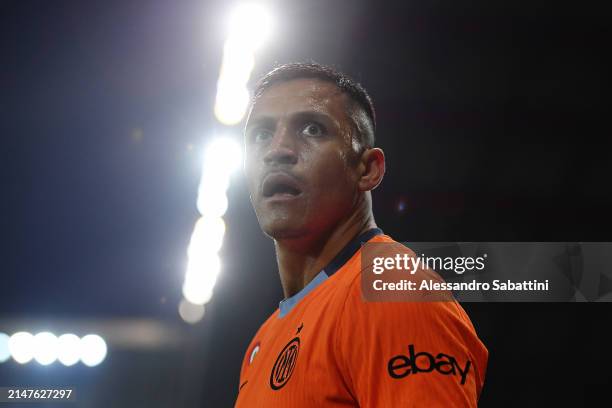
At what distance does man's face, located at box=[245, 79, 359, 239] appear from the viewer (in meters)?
1.68

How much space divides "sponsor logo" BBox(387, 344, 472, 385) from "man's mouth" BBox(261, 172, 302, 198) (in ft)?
2.32

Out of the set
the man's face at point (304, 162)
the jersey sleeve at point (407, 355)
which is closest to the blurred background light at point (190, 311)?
the man's face at point (304, 162)

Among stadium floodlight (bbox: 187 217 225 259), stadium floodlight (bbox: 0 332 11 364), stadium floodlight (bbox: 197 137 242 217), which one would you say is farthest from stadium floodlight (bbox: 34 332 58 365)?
stadium floodlight (bbox: 197 137 242 217)

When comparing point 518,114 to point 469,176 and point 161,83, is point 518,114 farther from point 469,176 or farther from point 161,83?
point 161,83

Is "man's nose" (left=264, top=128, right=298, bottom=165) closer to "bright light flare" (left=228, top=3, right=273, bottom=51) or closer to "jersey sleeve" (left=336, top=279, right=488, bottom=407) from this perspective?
"jersey sleeve" (left=336, top=279, right=488, bottom=407)

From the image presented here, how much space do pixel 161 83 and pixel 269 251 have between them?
8.46 ft

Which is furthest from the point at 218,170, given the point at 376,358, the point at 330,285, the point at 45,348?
the point at 376,358

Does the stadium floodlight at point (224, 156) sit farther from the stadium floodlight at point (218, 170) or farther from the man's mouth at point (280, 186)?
the man's mouth at point (280, 186)

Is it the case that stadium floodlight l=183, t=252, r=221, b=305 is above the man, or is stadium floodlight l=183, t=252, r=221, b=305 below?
above

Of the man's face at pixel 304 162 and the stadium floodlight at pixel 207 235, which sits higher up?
the stadium floodlight at pixel 207 235

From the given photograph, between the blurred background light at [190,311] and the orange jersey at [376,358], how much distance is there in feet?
20.8

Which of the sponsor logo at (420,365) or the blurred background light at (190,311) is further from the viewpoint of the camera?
the blurred background light at (190,311)

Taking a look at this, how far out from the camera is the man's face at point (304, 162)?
1685 millimetres

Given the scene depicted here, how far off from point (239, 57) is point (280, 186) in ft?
15.4
